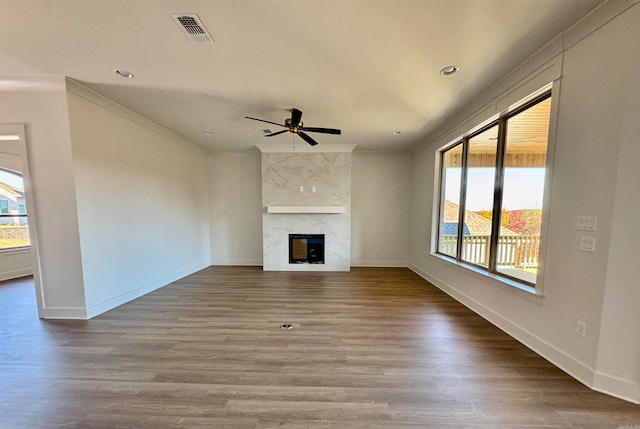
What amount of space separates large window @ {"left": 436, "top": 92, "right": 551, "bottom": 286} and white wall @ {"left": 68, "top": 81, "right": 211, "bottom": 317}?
523cm

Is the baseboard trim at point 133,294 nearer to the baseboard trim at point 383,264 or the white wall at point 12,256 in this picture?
the white wall at point 12,256

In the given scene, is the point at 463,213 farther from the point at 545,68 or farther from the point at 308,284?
the point at 308,284

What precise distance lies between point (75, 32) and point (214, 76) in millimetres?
1083

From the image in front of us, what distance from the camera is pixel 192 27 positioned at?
1840 mm

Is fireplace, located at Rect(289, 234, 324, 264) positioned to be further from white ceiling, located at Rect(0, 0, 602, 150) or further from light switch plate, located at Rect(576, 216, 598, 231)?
light switch plate, located at Rect(576, 216, 598, 231)

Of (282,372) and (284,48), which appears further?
(284,48)

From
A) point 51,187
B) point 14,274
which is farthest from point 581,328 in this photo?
point 14,274

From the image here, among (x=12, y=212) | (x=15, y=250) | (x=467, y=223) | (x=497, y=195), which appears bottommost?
(x=15, y=250)

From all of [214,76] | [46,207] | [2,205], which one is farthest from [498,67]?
[2,205]

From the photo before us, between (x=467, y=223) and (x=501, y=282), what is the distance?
1291 mm

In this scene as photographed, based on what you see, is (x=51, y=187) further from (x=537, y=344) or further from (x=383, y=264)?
(x=383, y=264)

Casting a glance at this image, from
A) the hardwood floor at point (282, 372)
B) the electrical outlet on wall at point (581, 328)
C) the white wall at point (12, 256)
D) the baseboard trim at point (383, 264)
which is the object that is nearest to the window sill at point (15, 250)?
the white wall at point (12, 256)

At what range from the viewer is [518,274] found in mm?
2631

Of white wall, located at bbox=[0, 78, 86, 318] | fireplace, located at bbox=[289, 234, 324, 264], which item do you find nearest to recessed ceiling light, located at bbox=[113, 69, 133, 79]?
white wall, located at bbox=[0, 78, 86, 318]
